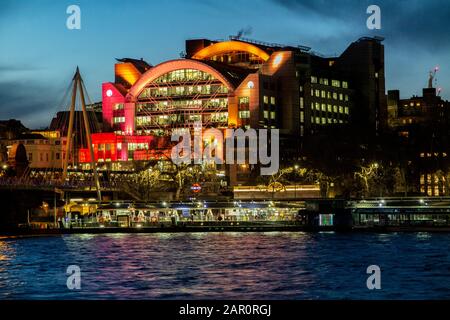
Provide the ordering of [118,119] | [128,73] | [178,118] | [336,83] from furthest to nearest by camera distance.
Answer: [128,73]
[336,83]
[118,119]
[178,118]

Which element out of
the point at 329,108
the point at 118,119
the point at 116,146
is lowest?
the point at 116,146

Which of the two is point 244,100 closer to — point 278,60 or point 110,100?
point 278,60

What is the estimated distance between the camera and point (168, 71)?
17850cm

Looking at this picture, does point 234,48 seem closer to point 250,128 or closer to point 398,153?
point 250,128

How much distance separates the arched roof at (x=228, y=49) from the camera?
7283 inches

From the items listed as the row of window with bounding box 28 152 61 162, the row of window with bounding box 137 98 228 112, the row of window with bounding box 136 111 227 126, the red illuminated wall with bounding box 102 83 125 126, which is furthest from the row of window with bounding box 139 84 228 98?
the row of window with bounding box 28 152 61 162

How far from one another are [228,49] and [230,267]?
13553 centimetres

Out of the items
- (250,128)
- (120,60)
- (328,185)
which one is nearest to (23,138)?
(120,60)

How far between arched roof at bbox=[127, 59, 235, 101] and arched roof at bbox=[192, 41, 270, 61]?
15764mm

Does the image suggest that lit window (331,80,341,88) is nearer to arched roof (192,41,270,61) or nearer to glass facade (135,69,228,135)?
arched roof (192,41,270,61)

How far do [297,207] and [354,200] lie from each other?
6.52 m

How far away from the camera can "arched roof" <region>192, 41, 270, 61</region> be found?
18500cm

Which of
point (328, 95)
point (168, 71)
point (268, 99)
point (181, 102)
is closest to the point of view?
point (268, 99)

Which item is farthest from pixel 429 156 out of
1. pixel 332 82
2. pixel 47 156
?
pixel 47 156
